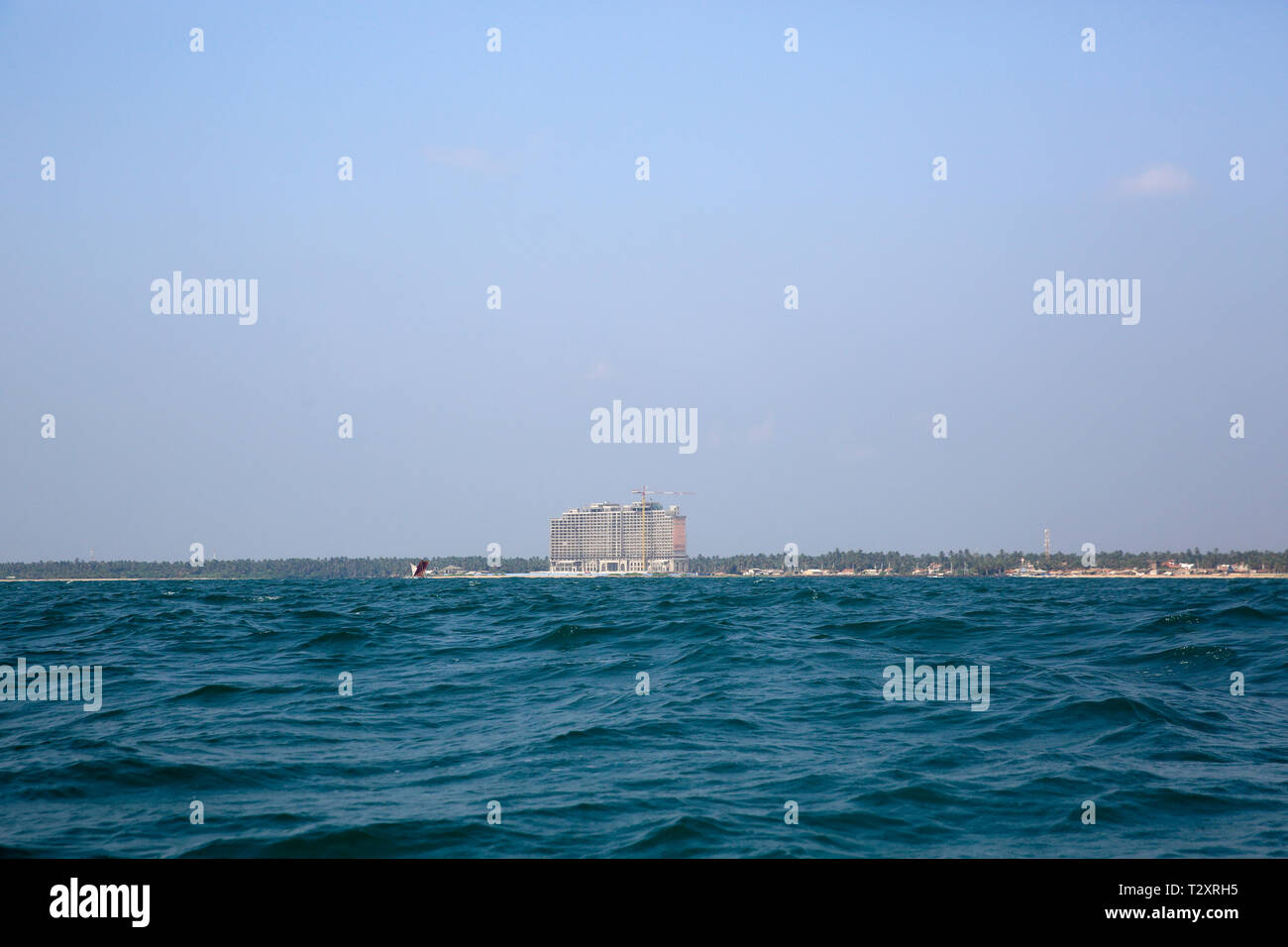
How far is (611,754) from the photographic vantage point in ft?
37.2

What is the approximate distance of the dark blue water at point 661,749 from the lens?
336 inches

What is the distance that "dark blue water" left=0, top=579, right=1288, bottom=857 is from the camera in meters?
8.52

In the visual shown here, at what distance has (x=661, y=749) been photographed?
1158 centimetres

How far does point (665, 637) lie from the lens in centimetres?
2262
